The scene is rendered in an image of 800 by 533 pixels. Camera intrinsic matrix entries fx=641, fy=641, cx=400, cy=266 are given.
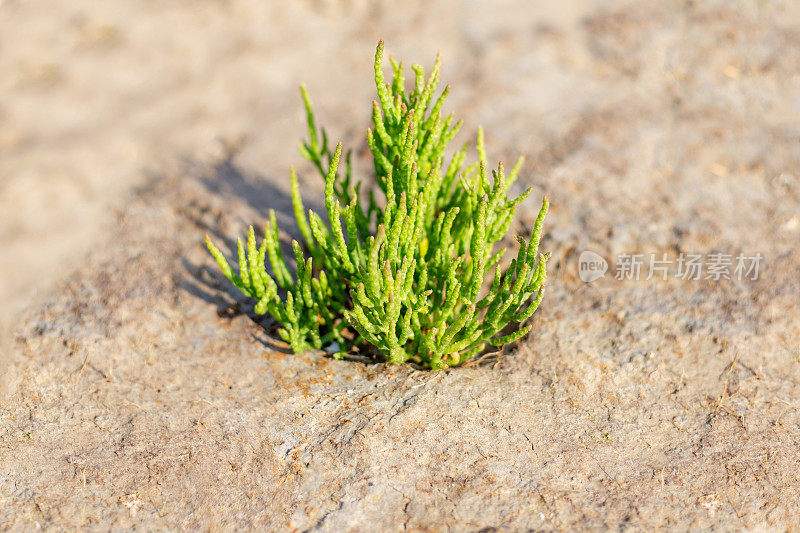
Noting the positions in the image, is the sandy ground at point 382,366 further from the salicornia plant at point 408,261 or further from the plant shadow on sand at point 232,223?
the salicornia plant at point 408,261

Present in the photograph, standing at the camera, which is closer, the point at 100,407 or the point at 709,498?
the point at 709,498

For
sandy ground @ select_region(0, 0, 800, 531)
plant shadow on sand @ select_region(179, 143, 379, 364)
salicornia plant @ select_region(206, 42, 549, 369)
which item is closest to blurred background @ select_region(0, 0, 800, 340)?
sandy ground @ select_region(0, 0, 800, 531)

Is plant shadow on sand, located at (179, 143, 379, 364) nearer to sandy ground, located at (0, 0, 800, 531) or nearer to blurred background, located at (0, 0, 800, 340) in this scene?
sandy ground, located at (0, 0, 800, 531)

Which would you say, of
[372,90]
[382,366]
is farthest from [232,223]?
[372,90]

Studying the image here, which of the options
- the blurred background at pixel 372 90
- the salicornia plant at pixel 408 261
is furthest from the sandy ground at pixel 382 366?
the salicornia plant at pixel 408 261

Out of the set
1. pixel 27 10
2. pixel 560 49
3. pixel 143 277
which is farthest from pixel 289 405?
pixel 27 10

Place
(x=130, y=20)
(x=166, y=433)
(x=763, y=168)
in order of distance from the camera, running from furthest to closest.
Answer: (x=130, y=20)
(x=763, y=168)
(x=166, y=433)

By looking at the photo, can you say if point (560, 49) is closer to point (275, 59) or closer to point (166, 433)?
point (275, 59)

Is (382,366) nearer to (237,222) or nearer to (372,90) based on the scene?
(237,222)
